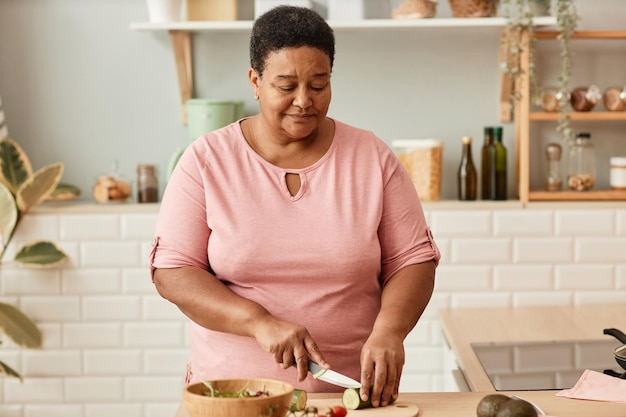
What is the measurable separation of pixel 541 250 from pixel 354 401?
5.83ft

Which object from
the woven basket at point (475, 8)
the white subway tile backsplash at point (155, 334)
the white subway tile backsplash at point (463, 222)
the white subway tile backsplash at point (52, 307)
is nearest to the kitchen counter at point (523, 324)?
the white subway tile backsplash at point (463, 222)

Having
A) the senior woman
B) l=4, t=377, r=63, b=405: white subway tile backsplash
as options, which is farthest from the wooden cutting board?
l=4, t=377, r=63, b=405: white subway tile backsplash

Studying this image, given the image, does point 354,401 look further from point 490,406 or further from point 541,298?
point 541,298

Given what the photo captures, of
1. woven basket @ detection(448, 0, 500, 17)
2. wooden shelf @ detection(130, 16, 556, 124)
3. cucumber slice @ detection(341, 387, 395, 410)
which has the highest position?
woven basket @ detection(448, 0, 500, 17)

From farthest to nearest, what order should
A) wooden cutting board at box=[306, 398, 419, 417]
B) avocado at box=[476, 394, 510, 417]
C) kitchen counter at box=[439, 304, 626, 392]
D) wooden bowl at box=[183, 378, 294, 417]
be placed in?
kitchen counter at box=[439, 304, 626, 392] → wooden cutting board at box=[306, 398, 419, 417] → avocado at box=[476, 394, 510, 417] → wooden bowl at box=[183, 378, 294, 417]

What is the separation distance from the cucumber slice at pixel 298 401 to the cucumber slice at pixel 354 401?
0.32 ft

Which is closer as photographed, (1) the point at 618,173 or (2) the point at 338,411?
(2) the point at 338,411

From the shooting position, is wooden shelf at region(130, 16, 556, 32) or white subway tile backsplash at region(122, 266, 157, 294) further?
white subway tile backsplash at region(122, 266, 157, 294)

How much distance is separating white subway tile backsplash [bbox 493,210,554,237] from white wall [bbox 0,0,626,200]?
0.90ft

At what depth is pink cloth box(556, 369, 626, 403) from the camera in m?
1.74

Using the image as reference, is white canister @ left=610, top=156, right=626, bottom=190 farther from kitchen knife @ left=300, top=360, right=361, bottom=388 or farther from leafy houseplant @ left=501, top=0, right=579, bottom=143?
kitchen knife @ left=300, top=360, right=361, bottom=388

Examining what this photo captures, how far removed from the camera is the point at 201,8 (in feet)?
10.8

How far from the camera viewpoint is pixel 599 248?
→ 3248 mm

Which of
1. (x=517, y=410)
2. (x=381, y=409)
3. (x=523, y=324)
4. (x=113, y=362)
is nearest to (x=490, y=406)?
(x=517, y=410)
